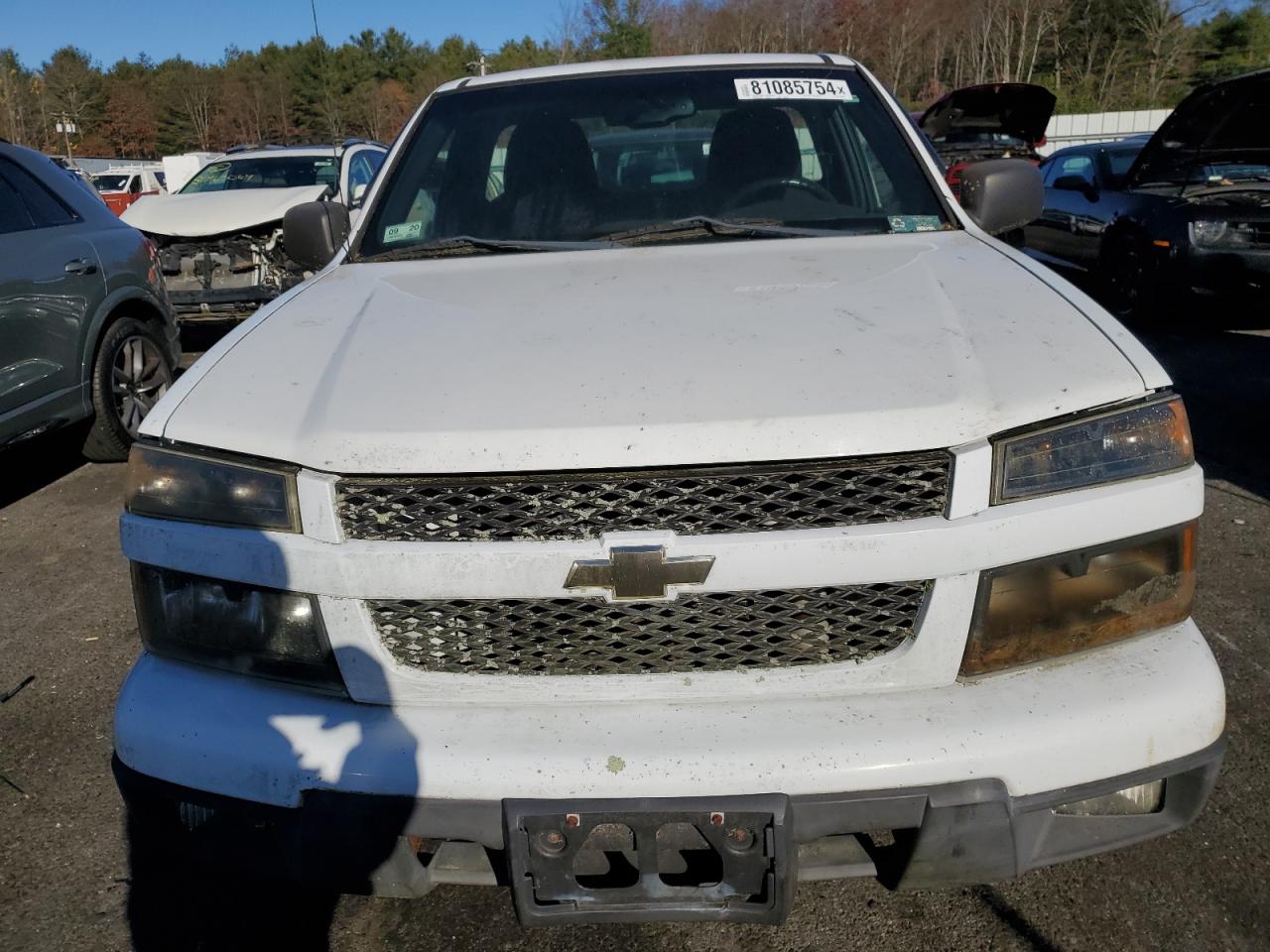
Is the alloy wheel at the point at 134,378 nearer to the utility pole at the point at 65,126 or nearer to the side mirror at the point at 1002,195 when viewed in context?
the side mirror at the point at 1002,195

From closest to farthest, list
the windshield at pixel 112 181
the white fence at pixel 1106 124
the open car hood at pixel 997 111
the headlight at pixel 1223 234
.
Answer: the headlight at pixel 1223 234 → the open car hood at pixel 997 111 → the windshield at pixel 112 181 → the white fence at pixel 1106 124

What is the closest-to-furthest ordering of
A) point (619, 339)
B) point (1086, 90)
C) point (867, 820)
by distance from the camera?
point (867, 820) < point (619, 339) < point (1086, 90)

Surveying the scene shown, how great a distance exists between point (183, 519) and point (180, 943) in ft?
3.21

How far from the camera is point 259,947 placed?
214 cm

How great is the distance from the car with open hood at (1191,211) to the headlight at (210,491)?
744cm

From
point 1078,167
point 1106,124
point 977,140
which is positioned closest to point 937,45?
point 1106,124

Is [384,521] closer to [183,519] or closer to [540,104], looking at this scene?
[183,519]

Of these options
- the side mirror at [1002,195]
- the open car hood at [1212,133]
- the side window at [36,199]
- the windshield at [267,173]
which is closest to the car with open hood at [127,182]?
the windshield at [267,173]

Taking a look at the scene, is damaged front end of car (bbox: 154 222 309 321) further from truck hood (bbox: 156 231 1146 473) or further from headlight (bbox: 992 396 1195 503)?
headlight (bbox: 992 396 1195 503)

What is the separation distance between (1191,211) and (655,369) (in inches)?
280

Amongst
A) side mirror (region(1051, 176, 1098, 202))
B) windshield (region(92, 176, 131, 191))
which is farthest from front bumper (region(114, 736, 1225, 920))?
windshield (region(92, 176, 131, 191))

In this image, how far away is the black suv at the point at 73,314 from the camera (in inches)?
185

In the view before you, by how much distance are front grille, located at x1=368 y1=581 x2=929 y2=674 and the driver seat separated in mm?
1563

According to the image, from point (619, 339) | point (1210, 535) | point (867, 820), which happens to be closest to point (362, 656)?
point (619, 339)
